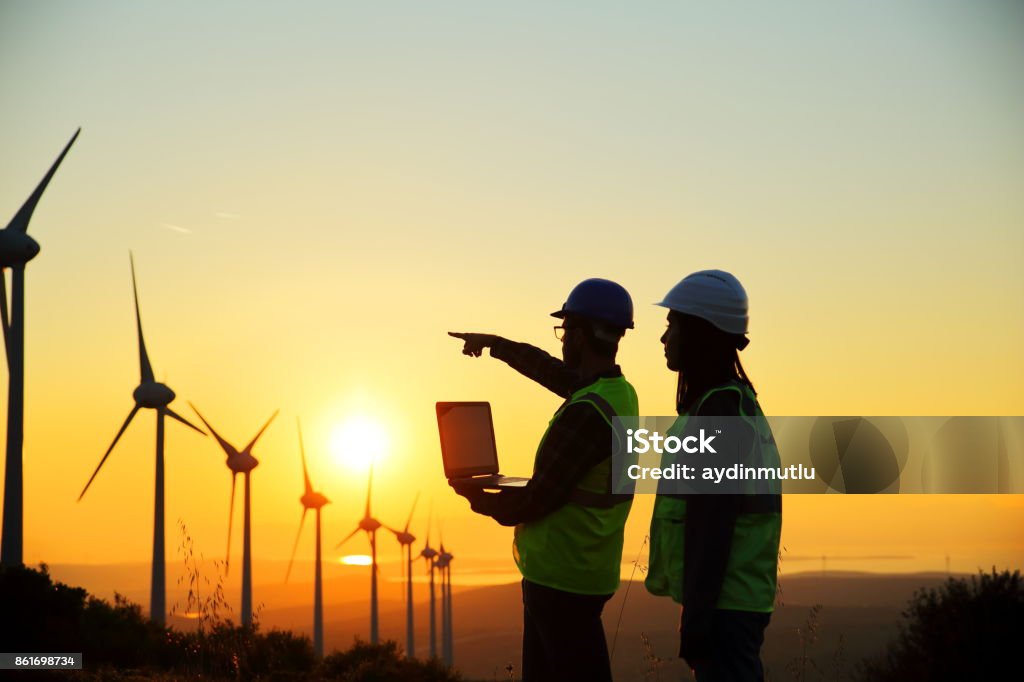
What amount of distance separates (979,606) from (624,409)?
426 inches

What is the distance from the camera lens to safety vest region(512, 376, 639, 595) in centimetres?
654

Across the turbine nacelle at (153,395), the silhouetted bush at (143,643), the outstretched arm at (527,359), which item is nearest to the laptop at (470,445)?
the outstretched arm at (527,359)

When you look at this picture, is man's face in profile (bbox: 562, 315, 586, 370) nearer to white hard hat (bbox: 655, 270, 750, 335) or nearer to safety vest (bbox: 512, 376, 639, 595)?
safety vest (bbox: 512, 376, 639, 595)

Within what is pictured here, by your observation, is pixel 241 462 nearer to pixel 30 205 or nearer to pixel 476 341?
pixel 30 205

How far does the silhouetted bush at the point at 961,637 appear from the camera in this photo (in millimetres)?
14690

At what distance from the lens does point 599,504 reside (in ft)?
21.6

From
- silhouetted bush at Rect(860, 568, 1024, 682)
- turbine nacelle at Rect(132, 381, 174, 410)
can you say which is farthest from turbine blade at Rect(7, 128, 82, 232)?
silhouetted bush at Rect(860, 568, 1024, 682)

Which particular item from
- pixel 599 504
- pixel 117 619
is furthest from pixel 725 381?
pixel 117 619

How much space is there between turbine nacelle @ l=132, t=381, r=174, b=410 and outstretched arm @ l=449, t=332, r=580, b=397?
1539 inches

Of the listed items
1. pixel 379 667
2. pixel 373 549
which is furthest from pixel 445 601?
pixel 379 667

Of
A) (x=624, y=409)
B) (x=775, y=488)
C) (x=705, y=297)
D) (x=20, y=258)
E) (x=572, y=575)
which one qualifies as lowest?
(x=572, y=575)

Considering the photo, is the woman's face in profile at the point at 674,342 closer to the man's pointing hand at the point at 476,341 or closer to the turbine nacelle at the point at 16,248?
the man's pointing hand at the point at 476,341

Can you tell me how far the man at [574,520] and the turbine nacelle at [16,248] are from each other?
106ft

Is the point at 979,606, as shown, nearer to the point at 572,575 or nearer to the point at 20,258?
the point at 572,575
